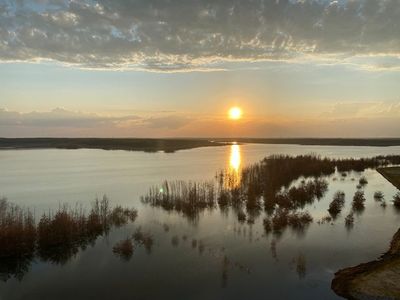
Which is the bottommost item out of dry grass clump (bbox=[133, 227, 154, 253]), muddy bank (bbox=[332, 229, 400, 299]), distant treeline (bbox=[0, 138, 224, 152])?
distant treeline (bbox=[0, 138, 224, 152])

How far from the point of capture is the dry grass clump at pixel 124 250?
18.0 meters

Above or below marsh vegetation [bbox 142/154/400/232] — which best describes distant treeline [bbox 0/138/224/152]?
below

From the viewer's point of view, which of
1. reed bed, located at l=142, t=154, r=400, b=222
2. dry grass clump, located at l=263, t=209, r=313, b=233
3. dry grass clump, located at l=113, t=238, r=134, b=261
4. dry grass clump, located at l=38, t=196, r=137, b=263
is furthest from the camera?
reed bed, located at l=142, t=154, r=400, b=222

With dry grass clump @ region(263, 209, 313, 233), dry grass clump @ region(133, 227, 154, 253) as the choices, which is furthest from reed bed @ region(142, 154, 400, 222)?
dry grass clump @ region(133, 227, 154, 253)

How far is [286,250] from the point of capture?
18938 millimetres

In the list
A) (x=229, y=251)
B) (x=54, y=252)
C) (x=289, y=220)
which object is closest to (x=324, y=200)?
(x=289, y=220)

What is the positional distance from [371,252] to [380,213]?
9403 millimetres

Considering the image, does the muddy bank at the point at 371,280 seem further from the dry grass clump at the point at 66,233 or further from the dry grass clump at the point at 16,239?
the dry grass clump at the point at 16,239

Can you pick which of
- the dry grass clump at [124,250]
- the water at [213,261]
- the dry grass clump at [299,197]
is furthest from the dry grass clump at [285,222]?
the dry grass clump at [124,250]

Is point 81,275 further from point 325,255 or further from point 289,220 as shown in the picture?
point 289,220

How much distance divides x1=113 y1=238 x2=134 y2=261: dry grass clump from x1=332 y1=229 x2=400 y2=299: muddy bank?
8.87m

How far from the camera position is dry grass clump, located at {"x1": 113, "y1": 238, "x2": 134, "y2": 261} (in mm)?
18000

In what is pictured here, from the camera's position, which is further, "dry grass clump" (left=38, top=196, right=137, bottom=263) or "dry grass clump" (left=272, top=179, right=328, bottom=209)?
"dry grass clump" (left=272, top=179, right=328, bottom=209)

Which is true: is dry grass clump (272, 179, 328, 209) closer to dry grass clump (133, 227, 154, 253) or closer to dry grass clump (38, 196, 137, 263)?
dry grass clump (133, 227, 154, 253)
